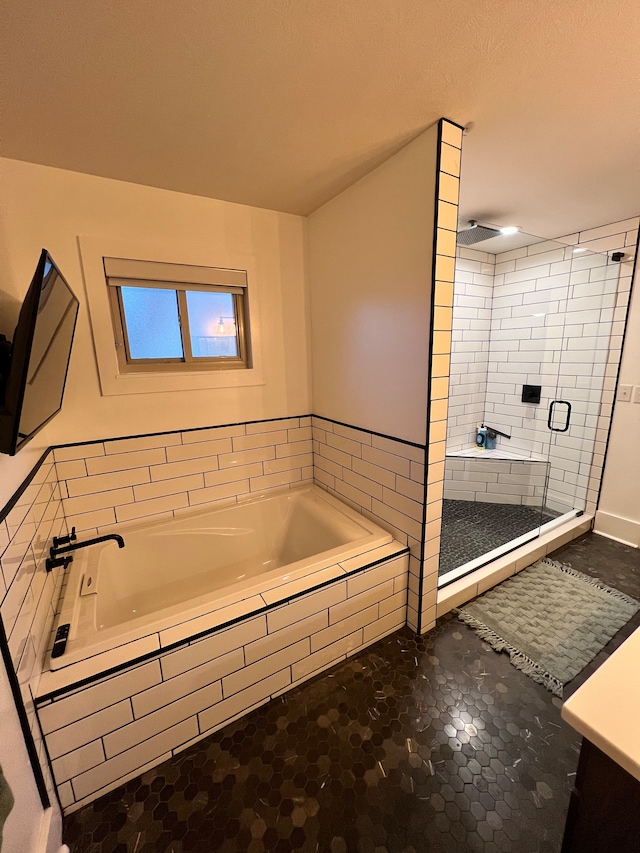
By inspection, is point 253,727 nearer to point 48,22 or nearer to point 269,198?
point 48,22

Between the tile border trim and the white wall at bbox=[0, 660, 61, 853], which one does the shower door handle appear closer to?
the tile border trim

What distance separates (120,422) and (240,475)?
75cm

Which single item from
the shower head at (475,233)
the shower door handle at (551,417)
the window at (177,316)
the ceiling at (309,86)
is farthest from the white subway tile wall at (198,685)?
the shower head at (475,233)

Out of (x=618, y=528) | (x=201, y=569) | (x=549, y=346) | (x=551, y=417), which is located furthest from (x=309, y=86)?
(x=618, y=528)

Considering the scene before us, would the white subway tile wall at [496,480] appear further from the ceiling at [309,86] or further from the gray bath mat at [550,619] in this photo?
the ceiling at [309,86]

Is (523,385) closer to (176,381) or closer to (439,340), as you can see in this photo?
(439,340)

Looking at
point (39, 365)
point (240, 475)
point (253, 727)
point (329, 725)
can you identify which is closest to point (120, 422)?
point (240, 475)

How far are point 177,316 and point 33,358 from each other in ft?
3.93

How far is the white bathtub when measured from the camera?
1246mm

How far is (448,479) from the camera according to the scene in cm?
310

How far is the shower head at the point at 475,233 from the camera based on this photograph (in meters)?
2.33

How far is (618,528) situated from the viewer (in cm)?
253

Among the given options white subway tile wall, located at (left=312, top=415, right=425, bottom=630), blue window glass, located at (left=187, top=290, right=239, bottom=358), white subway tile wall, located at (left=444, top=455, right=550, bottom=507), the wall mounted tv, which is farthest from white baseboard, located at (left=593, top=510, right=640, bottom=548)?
the wall mounted tv

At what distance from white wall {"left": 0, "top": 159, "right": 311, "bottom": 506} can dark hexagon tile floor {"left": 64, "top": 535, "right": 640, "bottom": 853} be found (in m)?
1.14
